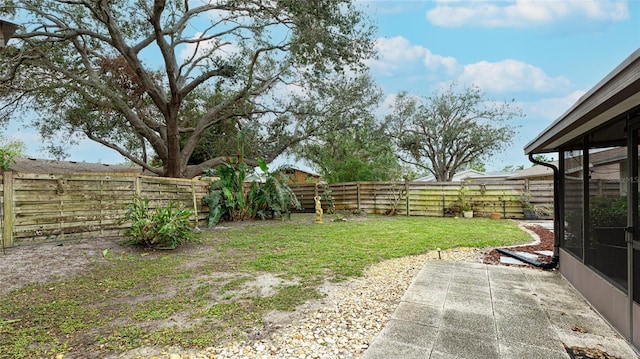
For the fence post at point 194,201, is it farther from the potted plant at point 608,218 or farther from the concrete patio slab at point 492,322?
the potted plant at point 608,218

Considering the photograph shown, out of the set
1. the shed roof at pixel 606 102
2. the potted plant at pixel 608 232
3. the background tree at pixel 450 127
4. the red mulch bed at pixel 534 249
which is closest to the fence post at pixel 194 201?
the red mulch bed at pixel 534 249

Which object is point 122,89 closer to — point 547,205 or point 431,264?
point 431,264

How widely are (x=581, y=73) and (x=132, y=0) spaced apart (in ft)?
41.4

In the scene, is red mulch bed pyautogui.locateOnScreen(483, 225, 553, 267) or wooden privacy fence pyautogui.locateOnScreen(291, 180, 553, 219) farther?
wooden privacy fence pyautogui.locateOnScreen(291, 180, 553, 219)

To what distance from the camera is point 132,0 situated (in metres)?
9.32

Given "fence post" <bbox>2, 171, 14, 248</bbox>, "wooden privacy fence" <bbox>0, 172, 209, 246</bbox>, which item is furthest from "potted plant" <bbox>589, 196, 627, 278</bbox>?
"fence post" <bbox>2, 171, 14, 248</bbox>

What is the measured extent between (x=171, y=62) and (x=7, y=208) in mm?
6415

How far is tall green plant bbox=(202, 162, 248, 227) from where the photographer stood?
800 centimetres

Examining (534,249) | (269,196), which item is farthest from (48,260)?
(534,249)

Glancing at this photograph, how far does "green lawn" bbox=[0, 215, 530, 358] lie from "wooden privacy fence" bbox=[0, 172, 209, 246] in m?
1.33

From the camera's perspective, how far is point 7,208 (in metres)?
4.50

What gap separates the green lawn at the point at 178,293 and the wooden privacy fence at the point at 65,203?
1.33 metres

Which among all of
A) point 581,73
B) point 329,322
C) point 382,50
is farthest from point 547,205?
point 329,322

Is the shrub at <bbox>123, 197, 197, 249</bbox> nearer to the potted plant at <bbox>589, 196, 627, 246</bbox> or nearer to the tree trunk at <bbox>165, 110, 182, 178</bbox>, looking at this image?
the tree trunk at <bbox>165, 110, 182, 178</bbox>
